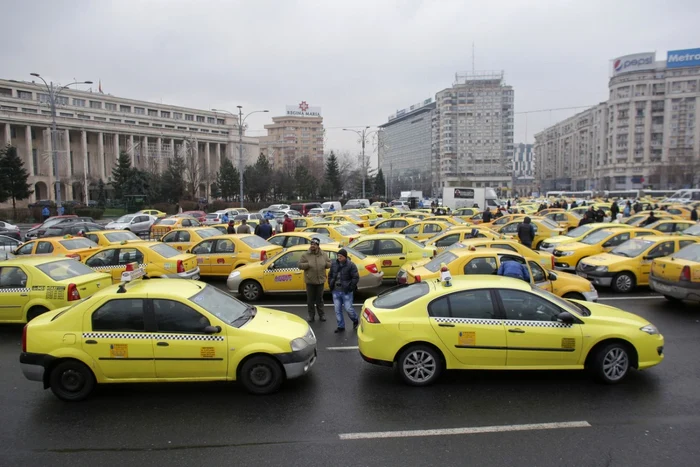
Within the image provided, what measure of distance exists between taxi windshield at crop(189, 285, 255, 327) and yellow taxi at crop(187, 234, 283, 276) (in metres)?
6.62

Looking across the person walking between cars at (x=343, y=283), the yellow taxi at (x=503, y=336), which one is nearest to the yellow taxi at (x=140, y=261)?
the person walking between cars at (x=343, y=283)

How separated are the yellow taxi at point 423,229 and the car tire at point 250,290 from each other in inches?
334

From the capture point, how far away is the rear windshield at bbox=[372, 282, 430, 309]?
21.2 ft

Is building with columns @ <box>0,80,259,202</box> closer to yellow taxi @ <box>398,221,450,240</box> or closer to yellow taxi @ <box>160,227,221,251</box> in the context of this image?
yellow taxi @ <box>160,227,221,251</box>

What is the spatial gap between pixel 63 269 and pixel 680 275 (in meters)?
12.3

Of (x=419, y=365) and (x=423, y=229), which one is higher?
(x=423, y=229)

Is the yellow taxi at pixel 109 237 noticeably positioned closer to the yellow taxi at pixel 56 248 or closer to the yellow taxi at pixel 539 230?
the yellow taxi at pixel 56 248

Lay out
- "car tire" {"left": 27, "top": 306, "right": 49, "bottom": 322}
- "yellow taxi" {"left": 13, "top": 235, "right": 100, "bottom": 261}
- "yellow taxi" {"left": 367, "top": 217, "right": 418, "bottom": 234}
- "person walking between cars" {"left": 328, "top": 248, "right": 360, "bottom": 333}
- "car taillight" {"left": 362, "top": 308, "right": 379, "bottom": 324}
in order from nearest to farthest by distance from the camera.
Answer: "car taillight" {"left": 362, "top": 308, "right": 379, "bottom": 324} → "person walking between cars" {"left": 328, "top": 248, "right": 360, "bottom": 333} → "car tire" {"left": 27, "top": 306, "right": 49, "bottom": 322} → "yellow taxi" {"left": 13, "top": 235, "right": 100, "bottom": 261} → "yellow taxi" {"left": 367, "top": 217, "right": 418, "bottom": 234}

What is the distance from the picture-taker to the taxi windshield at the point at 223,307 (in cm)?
612

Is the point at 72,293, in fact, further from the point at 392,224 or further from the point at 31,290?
the point at 392,224

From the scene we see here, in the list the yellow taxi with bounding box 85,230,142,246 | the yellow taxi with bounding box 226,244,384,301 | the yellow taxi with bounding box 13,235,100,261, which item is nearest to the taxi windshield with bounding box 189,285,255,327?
the yellow taxi with bounding box 226,244,384,301

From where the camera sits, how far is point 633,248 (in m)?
12.5

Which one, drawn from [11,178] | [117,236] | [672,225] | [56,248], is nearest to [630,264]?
[672,225]

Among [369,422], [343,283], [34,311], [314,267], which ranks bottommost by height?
[369,422]
